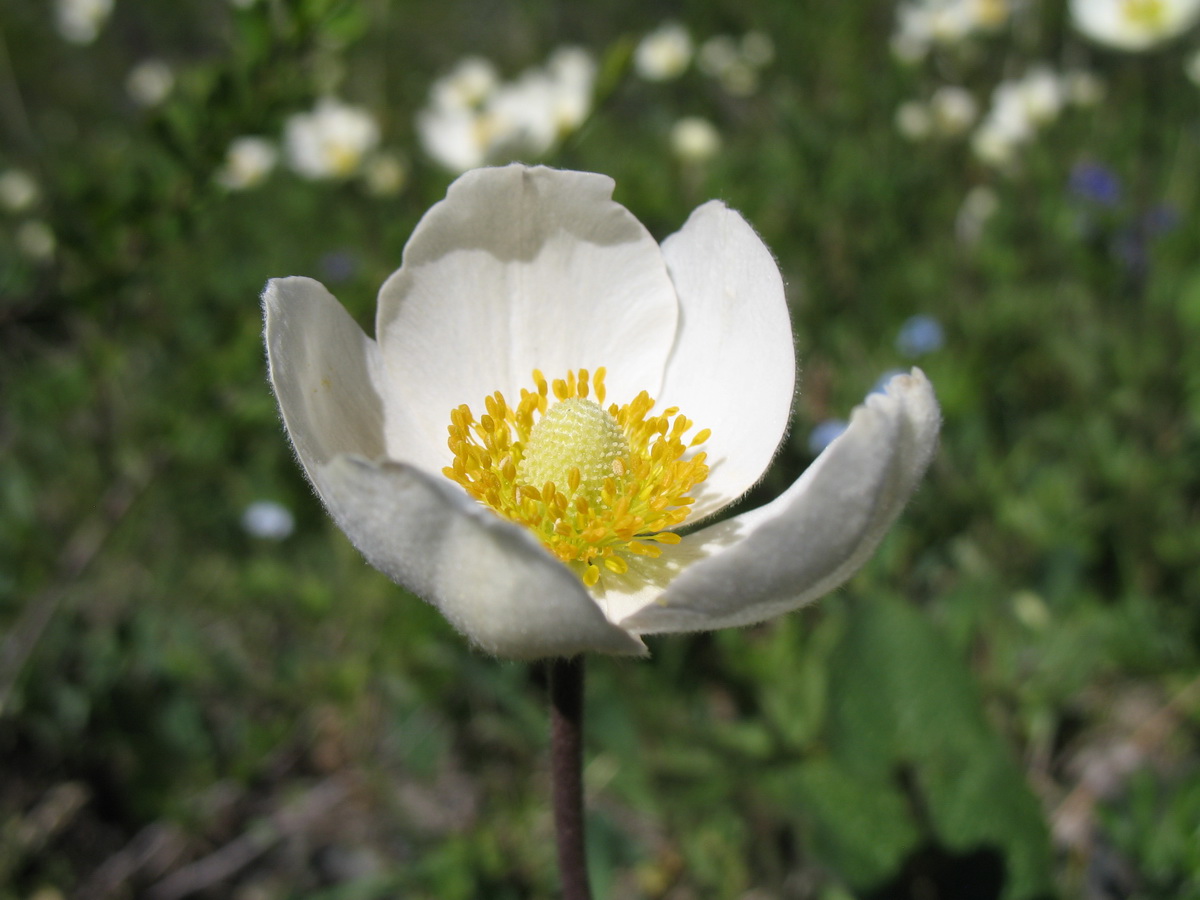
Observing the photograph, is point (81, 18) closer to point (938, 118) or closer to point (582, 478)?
point (938, 118)

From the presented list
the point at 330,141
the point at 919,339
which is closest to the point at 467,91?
the point at 330,141

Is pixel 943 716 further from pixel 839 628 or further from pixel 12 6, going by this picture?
pixel 12 6

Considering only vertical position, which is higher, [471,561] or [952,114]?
[471,561]

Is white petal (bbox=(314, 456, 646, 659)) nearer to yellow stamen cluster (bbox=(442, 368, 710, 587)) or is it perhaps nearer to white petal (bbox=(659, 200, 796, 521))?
yellow stamen cluster (bbox=(442, 368, 710, 587))

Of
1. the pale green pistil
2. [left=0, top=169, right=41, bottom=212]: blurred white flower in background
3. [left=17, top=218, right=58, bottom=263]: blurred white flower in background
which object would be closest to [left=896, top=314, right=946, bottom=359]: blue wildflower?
the pale green pistil

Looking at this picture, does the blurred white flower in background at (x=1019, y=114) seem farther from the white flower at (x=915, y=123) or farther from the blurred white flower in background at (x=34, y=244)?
the blurred white flower in background at (x=34, y=244)

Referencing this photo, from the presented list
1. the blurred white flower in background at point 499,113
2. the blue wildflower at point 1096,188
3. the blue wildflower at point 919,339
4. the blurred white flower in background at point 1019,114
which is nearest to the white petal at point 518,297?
the blue wildflower at point 919,339
